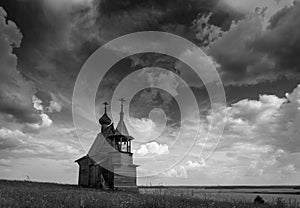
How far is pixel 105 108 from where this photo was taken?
54.9 metres

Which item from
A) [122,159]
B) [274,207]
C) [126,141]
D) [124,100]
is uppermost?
[124,100]

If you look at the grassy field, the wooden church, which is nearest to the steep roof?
the wooden church

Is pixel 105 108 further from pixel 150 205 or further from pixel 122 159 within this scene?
pixel 150 205

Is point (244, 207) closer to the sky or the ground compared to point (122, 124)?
closer to the ground

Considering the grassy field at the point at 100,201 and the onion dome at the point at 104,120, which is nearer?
the grassy field at the point at 100,201

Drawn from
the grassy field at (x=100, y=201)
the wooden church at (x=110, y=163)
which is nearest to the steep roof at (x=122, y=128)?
the wooden church at (x=110, y=163)

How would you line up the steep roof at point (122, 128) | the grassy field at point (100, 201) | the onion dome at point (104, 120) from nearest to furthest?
the grassy field at point (100, 201) < the steep roof at point (122, 128) < the onion dome at point (104, 120)

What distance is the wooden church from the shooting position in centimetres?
4231

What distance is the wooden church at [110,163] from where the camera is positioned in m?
42.3

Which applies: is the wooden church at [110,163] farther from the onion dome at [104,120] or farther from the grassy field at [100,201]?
the grassy field at [100,201]

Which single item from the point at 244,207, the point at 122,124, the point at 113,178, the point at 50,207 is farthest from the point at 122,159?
the point at 50,207

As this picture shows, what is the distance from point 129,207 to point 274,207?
676 centimetres

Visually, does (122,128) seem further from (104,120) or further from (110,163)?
(104,120)

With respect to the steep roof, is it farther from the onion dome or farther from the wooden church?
the onion dome
